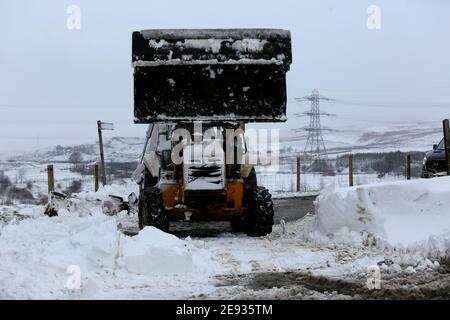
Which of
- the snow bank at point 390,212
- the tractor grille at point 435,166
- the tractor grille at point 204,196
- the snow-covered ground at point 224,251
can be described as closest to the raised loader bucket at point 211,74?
the tractor grille at point 204,196

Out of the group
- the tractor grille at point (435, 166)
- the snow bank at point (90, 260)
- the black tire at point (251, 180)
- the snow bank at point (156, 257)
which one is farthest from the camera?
the tractor grille at point (435, 166)

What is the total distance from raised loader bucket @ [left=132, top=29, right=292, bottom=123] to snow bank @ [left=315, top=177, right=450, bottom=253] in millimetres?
1775

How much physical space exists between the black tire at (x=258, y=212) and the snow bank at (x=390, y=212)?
0.86 meters

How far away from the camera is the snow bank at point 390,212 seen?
332 inches

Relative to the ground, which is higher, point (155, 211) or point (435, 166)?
point (435, 166)

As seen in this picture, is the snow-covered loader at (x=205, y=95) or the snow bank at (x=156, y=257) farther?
the snow-covered loader at (x=205, y=95)

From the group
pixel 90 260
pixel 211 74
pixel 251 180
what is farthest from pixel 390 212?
pixel 90 260

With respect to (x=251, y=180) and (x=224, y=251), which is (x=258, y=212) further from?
(x=224, y=251)

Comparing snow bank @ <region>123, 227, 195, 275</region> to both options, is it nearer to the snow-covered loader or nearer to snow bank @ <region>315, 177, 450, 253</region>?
the snow-covered loader

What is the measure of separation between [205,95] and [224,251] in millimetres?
2680

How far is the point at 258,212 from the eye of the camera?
34.5 feet

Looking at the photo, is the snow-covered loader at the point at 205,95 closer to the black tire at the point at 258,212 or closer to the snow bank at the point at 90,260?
the black tire at the point at 258,212

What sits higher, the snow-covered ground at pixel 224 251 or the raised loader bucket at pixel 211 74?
the raised loader bucket at pixel 211 74

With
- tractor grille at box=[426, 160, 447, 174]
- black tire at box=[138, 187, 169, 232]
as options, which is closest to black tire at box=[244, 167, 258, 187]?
black tire at box=[138, 187, 169, 232]
